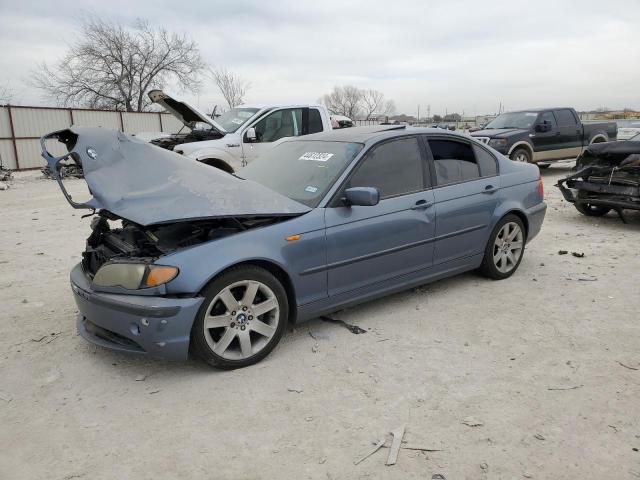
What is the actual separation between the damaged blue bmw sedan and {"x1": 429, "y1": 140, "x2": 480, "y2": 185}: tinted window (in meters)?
0.01

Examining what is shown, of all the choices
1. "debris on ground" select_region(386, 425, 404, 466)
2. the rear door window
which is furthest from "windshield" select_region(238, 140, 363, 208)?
the rear door window

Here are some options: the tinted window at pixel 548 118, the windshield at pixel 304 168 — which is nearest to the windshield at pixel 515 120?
the tinted window at pixel 548 118

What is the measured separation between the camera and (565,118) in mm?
13805

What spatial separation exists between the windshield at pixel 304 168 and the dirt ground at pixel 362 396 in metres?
1.13

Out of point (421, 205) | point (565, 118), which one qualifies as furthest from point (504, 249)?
point (565, 118)

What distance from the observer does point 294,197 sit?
13.1 feet

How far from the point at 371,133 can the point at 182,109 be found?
5.52 m

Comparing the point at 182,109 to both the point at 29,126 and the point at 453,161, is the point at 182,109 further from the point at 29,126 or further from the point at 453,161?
the point at 29,126

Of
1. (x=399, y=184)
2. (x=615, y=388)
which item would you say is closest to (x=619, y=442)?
(x=615, y=388)

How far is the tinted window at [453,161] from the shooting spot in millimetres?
4664

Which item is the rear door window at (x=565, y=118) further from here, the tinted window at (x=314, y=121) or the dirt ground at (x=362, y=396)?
the dirt ground at (x=362, y=396)

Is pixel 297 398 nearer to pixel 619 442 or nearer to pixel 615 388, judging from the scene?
pixel 619 442

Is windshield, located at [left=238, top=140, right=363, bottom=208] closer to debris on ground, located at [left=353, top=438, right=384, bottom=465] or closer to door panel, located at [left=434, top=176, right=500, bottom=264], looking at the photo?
door panel, located at [left=434, top=176, right=500, bottom=264]

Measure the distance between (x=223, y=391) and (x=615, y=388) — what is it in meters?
2.45
